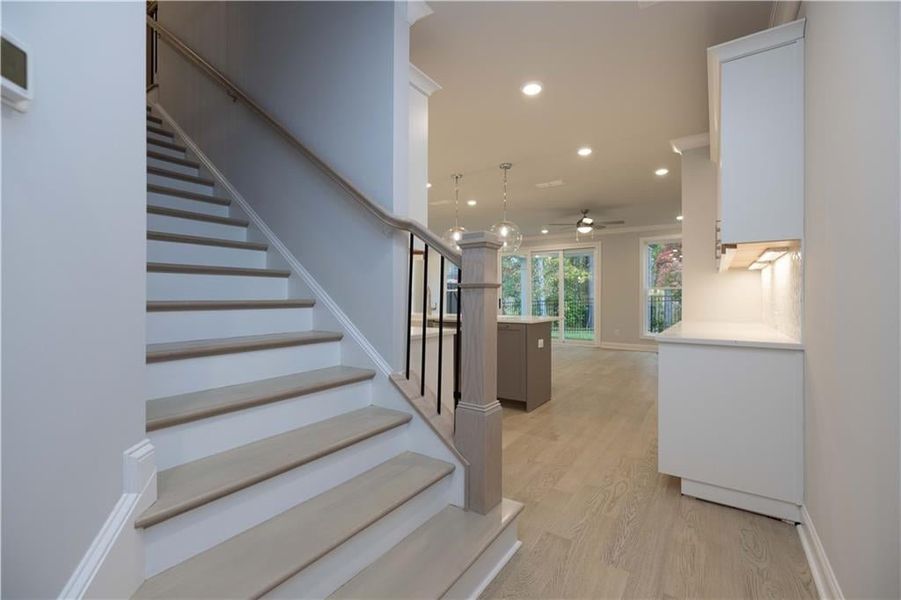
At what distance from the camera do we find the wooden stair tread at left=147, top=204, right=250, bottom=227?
2.32m

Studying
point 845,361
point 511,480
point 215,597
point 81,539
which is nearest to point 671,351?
point 845,361

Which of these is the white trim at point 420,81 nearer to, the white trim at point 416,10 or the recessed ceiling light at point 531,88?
the white trim at point 416,10

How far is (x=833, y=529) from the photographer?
1.47 m

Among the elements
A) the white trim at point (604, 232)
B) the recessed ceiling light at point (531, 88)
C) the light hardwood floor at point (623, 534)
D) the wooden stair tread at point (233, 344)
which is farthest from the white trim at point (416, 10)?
the white trim at point (604, 232)

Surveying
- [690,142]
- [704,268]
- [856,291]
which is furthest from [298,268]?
[690,142]

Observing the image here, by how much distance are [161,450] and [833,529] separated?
7.50ft

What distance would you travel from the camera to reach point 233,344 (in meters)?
1.71

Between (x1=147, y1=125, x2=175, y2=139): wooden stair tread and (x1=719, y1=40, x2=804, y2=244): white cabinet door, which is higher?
(x1=147, y1=125, x2=175, y2=139): wooden stair tread

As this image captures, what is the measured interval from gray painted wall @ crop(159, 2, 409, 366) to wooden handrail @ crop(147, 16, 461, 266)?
0.09 metres

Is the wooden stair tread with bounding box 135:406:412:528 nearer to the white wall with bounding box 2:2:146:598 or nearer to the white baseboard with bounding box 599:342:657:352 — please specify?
the white wall with bounding box 2:2:146:598

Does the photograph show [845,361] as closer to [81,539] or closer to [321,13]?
[81,539]

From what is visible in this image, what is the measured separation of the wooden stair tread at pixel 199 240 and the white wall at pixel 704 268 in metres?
3.74

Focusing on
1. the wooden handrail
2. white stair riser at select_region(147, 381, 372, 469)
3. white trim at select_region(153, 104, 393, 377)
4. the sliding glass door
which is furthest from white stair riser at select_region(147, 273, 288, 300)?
the sliding glass door

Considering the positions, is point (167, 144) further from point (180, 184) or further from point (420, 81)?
point (420, 81)
